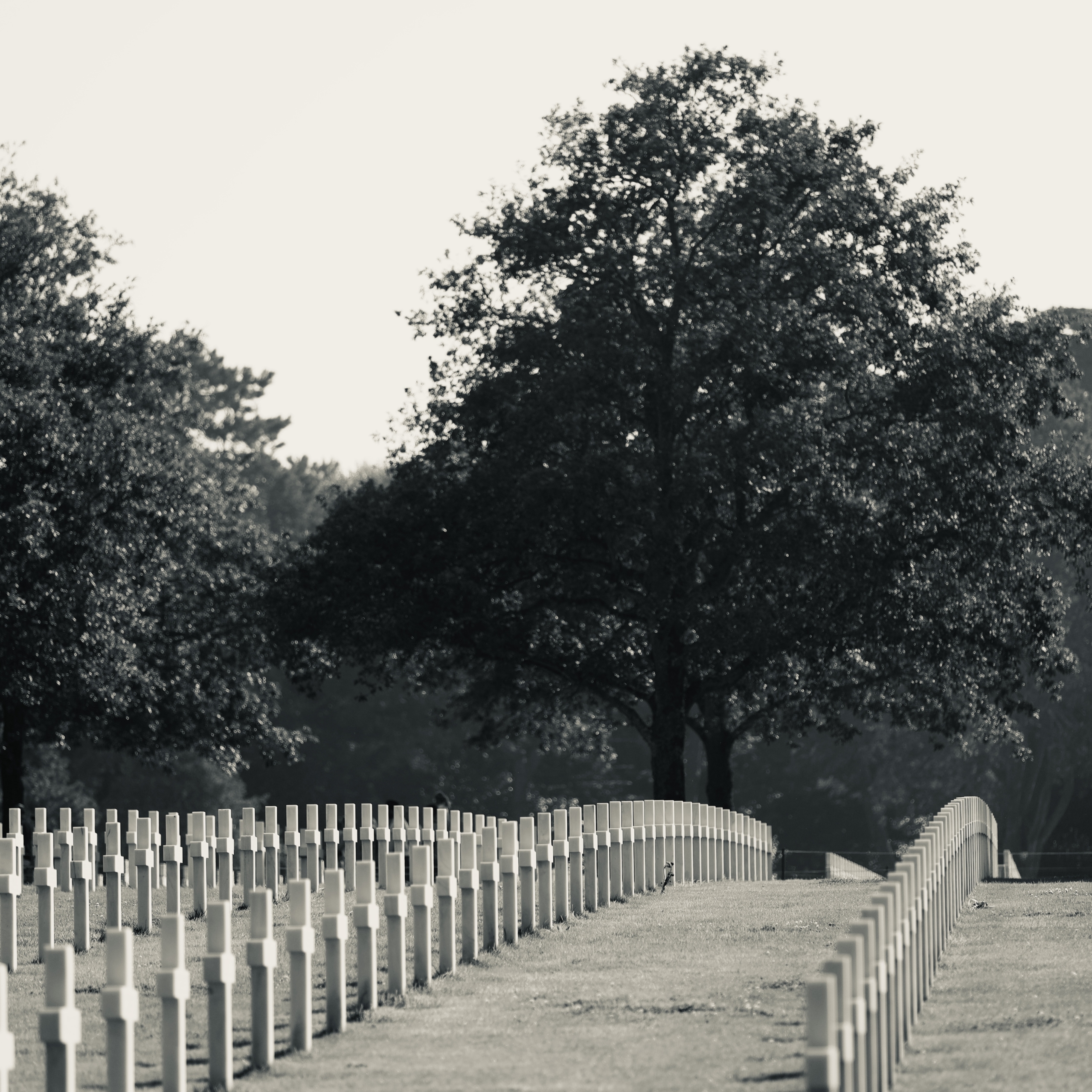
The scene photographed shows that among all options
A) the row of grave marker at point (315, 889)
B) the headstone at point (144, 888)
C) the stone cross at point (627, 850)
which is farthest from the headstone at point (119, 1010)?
the stone cross at point (627, 850)

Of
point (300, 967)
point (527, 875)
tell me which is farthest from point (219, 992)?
point (527, 875)

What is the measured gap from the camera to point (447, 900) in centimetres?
1237

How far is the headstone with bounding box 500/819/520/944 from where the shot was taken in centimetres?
1395

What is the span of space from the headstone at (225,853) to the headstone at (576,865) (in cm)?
279

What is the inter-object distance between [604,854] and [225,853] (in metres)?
3.56

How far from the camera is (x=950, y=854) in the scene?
50.4 feet

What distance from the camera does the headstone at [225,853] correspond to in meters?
16.7

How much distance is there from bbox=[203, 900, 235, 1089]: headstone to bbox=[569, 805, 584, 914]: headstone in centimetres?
862

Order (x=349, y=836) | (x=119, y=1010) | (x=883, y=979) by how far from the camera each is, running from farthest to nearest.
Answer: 1. (x=349, y=836)
2. (x=883, y=979)
3. (x=119, y=1010)

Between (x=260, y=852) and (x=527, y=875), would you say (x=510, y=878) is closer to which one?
(x=527, y=875)

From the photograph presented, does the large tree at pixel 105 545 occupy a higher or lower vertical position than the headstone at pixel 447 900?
higher

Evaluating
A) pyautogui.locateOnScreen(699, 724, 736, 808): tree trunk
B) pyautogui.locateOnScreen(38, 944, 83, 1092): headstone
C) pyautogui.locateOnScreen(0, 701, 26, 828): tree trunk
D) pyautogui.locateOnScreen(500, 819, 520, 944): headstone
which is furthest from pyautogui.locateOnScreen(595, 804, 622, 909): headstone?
pyautogui.locateOnScreen(0, 701, 26, 828): tree trunk

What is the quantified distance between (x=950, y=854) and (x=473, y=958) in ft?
14.3

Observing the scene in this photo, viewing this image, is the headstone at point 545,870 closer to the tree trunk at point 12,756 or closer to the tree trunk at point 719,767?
the tree trunk at point 12,756
